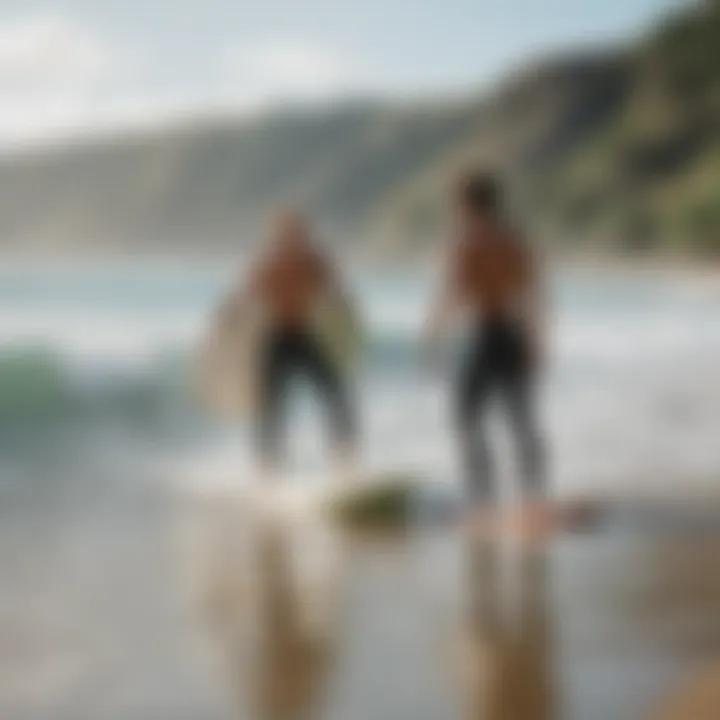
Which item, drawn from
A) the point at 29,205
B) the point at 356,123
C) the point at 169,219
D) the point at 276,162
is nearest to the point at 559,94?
the point at 356,123

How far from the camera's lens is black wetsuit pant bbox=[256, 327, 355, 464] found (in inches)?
71.2

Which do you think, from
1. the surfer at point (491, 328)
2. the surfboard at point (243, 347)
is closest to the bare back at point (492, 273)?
the surfer at point (491, 328)

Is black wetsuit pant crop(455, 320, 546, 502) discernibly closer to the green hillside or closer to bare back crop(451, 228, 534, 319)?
bare back crop(451, 228, 534, 319)

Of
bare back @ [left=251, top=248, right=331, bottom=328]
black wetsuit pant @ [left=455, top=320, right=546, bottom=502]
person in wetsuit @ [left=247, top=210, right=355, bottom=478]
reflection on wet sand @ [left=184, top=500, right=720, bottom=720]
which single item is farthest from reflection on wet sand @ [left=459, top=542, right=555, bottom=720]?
bare back @ [left=251, top=248, right=331, bottom=328]

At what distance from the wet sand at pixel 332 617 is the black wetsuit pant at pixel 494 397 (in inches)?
3.9

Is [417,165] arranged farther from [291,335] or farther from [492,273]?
[291,335]

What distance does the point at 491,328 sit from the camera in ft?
5.96

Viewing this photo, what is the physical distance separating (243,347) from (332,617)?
421mm

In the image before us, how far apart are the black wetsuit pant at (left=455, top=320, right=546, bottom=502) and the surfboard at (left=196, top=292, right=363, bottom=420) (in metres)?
0.19

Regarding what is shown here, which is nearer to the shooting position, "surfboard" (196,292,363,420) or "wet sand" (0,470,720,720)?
"wet sand" (0,470,720,720)

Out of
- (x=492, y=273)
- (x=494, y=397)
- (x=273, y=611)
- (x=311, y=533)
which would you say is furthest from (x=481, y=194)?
(x=273, y=611)

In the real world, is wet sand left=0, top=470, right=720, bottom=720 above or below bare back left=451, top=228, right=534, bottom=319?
below

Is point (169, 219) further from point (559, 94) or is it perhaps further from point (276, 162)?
point (559, 94)

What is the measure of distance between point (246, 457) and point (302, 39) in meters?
0.63
